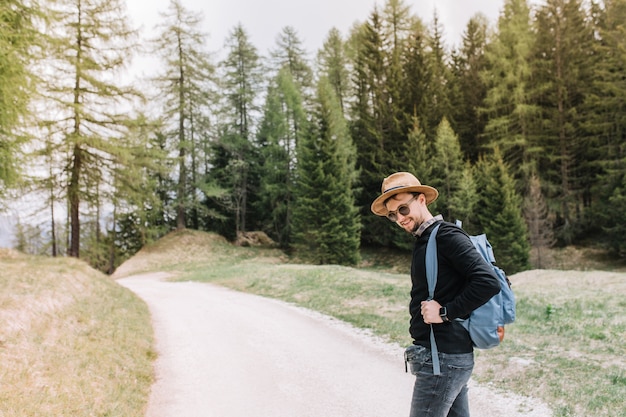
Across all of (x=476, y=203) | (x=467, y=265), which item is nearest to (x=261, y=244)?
(x=476, y=203)

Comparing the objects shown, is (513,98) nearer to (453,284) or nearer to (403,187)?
(403,187)

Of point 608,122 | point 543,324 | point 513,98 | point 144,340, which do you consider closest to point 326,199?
point 513,98

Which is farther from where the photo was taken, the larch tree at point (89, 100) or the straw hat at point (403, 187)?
the larch tree at point (89, 100)

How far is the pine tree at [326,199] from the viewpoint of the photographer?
92.5 feet

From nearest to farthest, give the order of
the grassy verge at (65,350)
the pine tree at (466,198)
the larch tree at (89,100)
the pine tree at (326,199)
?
the grassy verge at (65,350) < the larch tree at (89,100) < the pine tree at (466,198) < the pine tree at (326,199)

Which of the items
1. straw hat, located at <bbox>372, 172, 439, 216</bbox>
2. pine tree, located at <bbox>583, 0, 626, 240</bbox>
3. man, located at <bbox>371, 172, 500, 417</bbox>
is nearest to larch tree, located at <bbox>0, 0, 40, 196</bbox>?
straw hat, located at <bbox>372, 172, 439, 216</bbox>

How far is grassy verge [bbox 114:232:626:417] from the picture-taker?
495cm

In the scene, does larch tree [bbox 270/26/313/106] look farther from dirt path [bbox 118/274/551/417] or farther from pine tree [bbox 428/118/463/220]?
dirt path [bbox 118/274/551/417]

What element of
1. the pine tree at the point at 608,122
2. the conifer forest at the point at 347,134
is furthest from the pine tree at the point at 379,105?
the pine tree at the point at 608,122

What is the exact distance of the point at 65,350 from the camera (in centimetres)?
588

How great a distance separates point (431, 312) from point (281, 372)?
4.56m

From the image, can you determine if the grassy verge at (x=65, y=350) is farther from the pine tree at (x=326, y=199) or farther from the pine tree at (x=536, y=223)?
the pine tree at (x=536, y=223)

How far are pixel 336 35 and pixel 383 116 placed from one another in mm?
11288

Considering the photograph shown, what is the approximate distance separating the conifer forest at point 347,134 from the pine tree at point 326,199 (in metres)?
0.12
